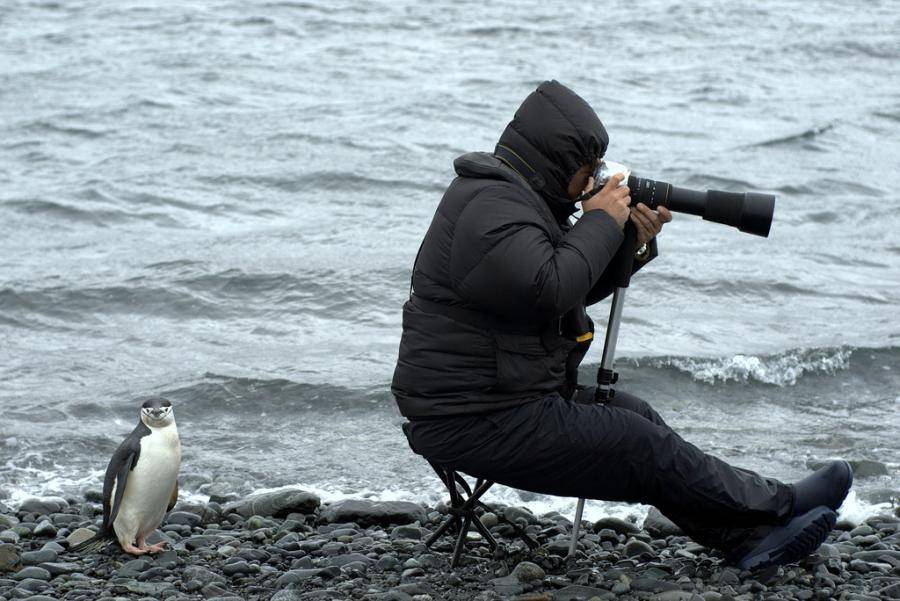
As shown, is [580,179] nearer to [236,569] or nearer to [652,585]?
[652,585]

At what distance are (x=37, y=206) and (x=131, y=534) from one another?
30.8ft

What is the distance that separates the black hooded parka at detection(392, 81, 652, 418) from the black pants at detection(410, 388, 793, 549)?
3.2 inches

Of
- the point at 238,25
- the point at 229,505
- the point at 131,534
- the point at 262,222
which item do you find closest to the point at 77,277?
the point at 262,222

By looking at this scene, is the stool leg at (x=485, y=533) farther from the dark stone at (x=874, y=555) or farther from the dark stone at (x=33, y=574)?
the dark stone at (x=33, y=574)

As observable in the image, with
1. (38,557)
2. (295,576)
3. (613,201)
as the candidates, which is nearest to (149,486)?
(38,557)

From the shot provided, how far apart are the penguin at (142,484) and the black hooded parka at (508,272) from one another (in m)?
1.49

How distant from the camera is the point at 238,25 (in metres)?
25.5

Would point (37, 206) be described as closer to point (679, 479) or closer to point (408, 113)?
point (408, 113)

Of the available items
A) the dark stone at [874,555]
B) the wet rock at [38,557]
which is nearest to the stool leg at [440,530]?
the wet rock at [38,557]

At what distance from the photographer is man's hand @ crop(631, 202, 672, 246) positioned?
478cm

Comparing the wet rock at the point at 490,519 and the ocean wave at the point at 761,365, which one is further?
the ocean wave at the point at 761,365

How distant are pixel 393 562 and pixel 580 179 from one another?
5.63 ft

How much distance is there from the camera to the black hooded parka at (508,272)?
4.41 metres

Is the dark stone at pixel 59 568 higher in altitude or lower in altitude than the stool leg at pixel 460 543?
lower
